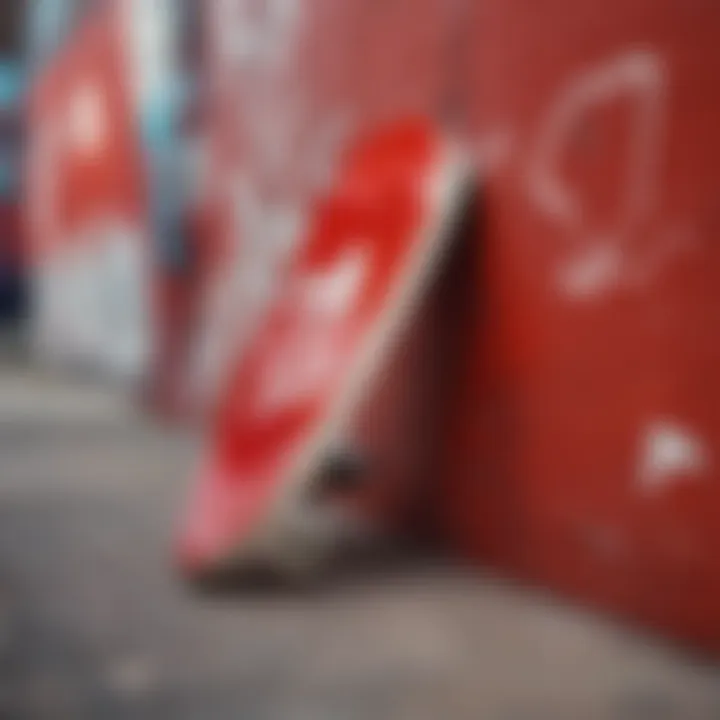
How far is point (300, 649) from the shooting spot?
97cm

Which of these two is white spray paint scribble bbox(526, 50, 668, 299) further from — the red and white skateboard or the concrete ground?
the concrete ground

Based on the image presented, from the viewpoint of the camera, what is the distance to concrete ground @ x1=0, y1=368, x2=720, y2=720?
0.84m

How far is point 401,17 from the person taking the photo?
4.54 ft

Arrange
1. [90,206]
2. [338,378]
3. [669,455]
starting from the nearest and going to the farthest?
[669,455], [338,378], [90,206]

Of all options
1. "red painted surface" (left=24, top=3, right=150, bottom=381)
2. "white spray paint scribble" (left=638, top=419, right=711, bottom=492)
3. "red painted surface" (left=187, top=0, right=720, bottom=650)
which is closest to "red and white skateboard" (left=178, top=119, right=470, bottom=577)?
→ "red painted surface" (left=187, top=0, right=720, bottom=650)

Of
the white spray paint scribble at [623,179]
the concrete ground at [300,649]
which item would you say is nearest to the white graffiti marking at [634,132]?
the white spray paint scribble at [623,179]

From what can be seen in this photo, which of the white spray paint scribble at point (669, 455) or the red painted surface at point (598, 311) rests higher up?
the red painted surface at point (598, 311)

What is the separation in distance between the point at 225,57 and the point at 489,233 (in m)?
0.94

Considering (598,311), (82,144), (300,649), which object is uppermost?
(82,144)

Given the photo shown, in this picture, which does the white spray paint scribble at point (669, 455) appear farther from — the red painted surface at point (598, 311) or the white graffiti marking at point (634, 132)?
the white graffiti marking at point (634, 132)

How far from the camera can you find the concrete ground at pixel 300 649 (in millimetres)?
844

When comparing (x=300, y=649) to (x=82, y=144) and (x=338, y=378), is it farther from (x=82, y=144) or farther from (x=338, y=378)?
(x=82, y=144)

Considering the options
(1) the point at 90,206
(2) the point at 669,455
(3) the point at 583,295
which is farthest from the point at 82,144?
(2) the point at 669,455

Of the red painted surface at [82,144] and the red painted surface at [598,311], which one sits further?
the red painted surface at [82,144]
